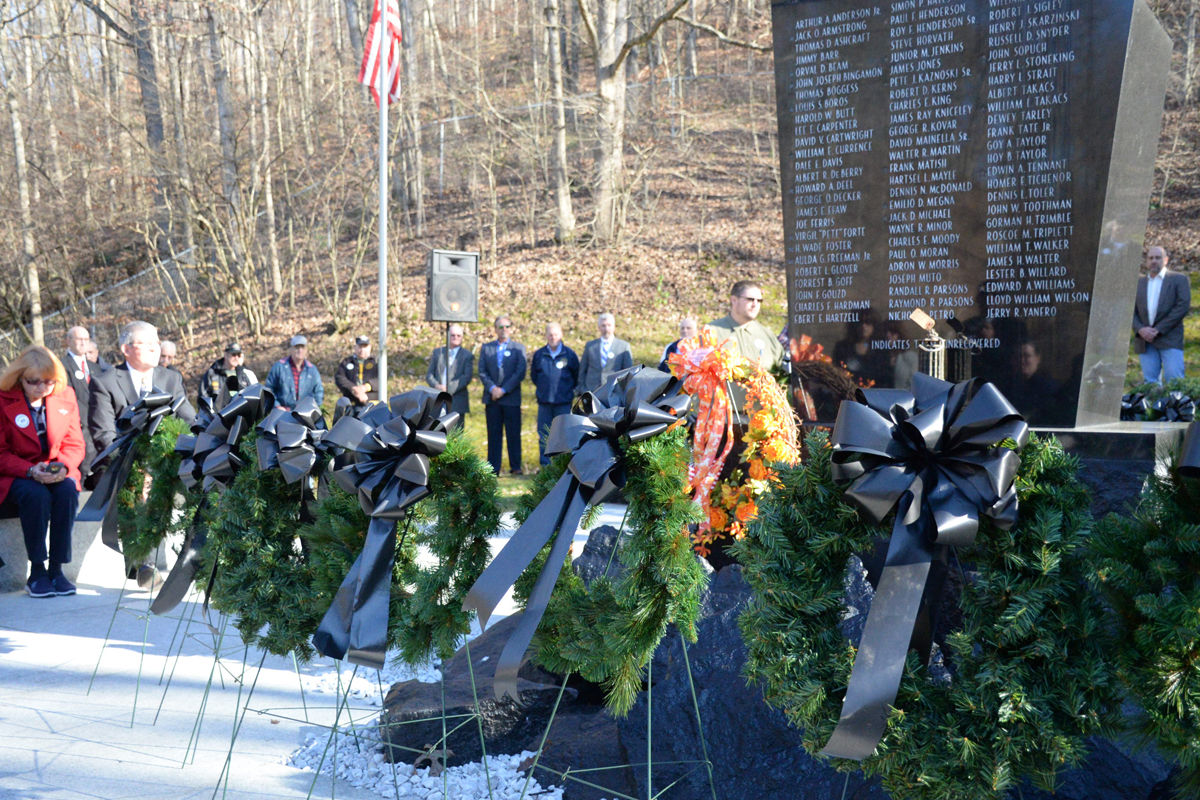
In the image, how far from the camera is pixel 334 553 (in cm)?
298

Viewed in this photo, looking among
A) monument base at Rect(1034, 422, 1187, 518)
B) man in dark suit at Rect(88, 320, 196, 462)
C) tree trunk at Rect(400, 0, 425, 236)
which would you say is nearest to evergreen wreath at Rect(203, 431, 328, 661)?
monument base at Rect(1034, 422, 1187, 518)

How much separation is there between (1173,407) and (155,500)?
690cm

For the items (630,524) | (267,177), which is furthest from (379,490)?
(267,177)

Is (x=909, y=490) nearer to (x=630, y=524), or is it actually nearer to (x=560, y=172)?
(x=630, y=524)

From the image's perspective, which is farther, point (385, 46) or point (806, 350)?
point (385, 46)

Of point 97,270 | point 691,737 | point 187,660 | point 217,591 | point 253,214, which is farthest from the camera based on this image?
point 97,270

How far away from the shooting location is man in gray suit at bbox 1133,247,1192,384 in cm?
1034

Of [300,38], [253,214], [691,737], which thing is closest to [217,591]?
[691,737]

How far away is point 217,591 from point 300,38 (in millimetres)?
26450

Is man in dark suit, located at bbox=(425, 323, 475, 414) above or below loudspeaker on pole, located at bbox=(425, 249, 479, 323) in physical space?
below

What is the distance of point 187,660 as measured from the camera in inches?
206

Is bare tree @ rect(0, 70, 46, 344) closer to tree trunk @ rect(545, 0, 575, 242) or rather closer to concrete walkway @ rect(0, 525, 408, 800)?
tree trunk @ rect(545, 0, 575, 242)

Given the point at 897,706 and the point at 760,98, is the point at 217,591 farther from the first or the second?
the point at 760,98

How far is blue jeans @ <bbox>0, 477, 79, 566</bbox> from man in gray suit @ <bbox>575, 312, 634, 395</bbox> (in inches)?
259
